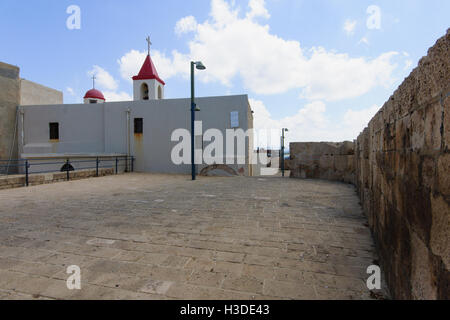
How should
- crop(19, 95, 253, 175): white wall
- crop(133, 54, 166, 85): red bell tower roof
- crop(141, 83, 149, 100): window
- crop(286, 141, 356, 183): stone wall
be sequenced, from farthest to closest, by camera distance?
crop(141, 83, 149, 100): window
crop(133, 54, 166, 85): red bell tower roof
crop(19, 95, 253, 175): white wall
crop(286, 141, 356, 183): stone wall

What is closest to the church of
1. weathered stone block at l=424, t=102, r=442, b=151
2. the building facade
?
the building facade

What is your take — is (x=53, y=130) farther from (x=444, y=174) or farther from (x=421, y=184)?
(x=444, y=174)

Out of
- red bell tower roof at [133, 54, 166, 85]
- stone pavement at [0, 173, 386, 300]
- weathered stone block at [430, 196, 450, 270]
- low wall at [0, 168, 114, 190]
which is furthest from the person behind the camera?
red bell tower roof at [133, 54, 166, 85]

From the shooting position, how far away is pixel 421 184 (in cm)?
127

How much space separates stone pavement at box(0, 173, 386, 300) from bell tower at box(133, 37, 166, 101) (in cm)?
1442

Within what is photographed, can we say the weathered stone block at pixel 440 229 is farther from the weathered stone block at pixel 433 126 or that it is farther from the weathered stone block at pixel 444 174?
the weathered stone block at pixel 433 126

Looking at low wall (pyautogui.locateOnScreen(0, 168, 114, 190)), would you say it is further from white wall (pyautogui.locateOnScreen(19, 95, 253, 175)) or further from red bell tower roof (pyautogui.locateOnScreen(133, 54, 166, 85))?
red bell tower roof (pyautogui.locateOnScreen(133, 54, 166, 85))

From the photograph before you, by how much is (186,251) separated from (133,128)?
→ 12689 mm

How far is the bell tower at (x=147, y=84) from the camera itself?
58.1 feet

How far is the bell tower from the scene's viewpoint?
17.7 m

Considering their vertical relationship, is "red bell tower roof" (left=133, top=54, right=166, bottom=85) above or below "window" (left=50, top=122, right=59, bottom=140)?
above

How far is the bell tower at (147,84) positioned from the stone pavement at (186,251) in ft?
47.3

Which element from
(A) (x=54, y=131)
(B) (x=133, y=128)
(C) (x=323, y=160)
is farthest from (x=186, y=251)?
(A) (x=54, y=131)
